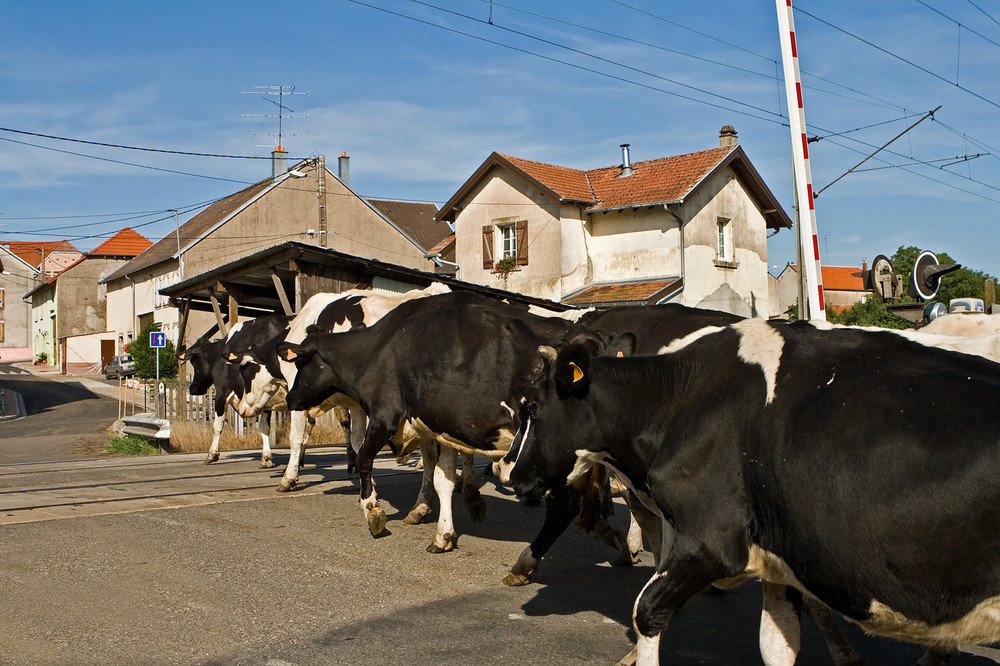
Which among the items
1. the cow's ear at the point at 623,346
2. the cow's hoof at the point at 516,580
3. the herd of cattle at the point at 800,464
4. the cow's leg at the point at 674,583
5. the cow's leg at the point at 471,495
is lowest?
the cow's hoof at the point at 516,580

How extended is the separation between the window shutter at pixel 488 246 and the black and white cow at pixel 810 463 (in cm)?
3111

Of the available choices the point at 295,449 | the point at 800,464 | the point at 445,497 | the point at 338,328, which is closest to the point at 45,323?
the point at 295,449

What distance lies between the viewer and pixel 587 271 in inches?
1334

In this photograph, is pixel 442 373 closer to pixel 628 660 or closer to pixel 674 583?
pixel 628 660

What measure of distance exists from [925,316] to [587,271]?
22.1m

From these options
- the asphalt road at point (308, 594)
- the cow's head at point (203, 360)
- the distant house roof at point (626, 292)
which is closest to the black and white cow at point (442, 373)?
the asphalt road at point (308, 594)

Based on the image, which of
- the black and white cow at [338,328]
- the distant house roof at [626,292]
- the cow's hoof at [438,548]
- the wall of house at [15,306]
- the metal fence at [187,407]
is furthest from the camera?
the wall of house at [15,306]

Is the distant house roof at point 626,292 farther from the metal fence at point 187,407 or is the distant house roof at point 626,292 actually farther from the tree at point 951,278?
the tree at point 951,278

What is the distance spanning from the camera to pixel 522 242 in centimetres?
3494

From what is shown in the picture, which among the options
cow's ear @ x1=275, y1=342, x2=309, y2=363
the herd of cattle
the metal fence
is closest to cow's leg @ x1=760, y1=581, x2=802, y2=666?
the herd of cattle

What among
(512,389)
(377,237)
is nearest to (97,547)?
(512,389)

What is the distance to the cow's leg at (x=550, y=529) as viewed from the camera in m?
7.26

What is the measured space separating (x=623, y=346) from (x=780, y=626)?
1.97 meters

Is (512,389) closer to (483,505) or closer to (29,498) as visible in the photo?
(483,505)
